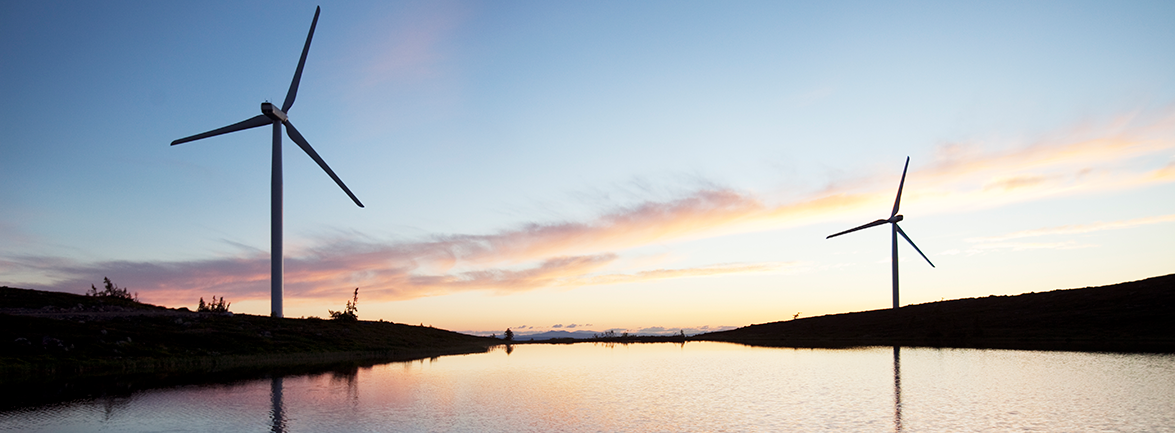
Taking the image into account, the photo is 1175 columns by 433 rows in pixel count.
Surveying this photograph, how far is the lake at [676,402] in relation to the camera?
2373 cm

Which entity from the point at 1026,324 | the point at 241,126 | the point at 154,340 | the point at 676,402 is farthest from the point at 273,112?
the point at 1026,324

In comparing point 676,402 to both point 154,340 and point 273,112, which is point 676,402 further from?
point 273,112

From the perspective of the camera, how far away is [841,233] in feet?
387

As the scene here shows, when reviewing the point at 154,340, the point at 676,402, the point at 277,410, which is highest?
the point at 154,340

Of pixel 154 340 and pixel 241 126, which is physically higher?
pixel 241 126

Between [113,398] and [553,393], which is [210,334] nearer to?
[113,398]

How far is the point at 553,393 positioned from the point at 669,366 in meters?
22.1

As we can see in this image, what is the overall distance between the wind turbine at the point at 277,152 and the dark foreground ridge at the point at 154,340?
442cm

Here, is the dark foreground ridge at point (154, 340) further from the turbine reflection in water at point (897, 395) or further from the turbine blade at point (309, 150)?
the turbine reflection in water at point (897, 395)

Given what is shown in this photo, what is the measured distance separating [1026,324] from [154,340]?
92.0m

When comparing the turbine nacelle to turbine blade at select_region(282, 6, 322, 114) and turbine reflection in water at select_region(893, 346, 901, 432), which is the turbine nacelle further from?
turbine reflection in water at select_region(893, 346, 901, 432)

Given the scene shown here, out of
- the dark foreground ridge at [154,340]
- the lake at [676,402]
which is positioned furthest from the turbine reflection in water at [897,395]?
the dark foreground ridge at [154,340]

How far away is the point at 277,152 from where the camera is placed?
73.6m

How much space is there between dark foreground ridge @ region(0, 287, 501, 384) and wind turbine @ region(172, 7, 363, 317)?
442cm
